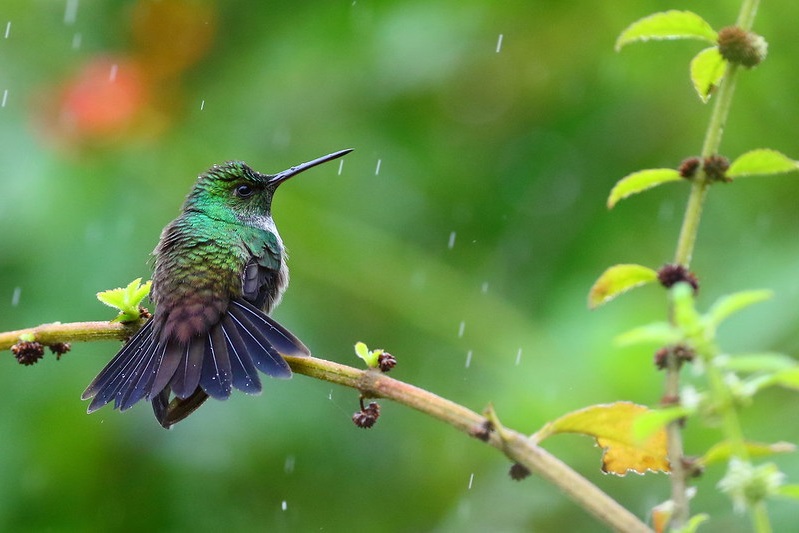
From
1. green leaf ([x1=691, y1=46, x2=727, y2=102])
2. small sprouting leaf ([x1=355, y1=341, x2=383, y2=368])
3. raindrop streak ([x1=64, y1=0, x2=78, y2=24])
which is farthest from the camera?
raindrop streak ([x1=64, y1=0, x2=78, y2=24])

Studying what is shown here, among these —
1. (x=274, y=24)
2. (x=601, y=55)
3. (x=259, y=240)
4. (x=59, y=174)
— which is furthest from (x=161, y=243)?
(x=601, y=55)

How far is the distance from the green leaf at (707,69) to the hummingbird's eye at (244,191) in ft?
8.34

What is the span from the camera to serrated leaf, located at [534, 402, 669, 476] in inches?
45.0

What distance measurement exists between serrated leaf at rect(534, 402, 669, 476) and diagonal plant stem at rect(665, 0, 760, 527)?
8.3 inches

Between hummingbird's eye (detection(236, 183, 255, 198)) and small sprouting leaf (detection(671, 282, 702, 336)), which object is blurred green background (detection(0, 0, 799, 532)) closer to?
hummingbird's eye (detection(236, 183, 255, 198))

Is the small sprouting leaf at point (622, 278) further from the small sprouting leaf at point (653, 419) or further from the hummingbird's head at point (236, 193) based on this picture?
the hummingbird's head at point (236, 193)

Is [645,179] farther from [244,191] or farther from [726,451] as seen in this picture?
[244,191]

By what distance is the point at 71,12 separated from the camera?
4.18 meters

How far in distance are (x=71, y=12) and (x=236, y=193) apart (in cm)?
127

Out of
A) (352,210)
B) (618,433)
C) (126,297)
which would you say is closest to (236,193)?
(352,210)

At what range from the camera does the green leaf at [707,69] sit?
109 centimetres

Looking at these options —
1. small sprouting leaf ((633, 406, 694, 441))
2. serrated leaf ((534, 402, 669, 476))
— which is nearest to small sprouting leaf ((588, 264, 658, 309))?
serrated leaf ((534, 402, 669, 476))

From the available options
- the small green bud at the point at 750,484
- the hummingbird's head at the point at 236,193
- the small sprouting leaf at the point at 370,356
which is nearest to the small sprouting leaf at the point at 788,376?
the small green bud at the point at 750,484

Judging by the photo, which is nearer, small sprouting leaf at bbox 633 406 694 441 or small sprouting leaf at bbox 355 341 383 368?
small sprouting leaf at bbox 633 406 694 441
